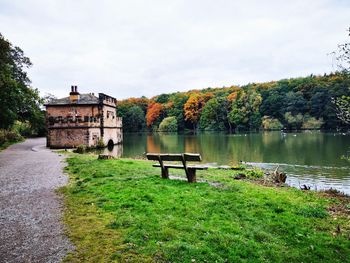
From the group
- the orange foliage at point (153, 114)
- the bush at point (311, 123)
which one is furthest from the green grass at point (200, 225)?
the orange foliage at point (153, 114)

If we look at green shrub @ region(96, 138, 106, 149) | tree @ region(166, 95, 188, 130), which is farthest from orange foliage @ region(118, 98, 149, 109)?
green shrub @ region(96, 138, 106, 149)

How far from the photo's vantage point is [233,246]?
17.7ft

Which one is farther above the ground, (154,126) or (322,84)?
(322,84)

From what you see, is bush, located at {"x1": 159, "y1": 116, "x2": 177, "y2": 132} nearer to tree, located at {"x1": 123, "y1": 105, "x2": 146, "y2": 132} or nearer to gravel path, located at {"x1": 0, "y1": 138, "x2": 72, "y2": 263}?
tree, located at {"x1": 123, "y1": 105, "x2": 146, "y2": 132}

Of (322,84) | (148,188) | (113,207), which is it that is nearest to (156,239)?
(113,207)

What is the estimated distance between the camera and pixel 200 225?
20.6 feet

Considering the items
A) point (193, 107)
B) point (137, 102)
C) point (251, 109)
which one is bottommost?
point (251, 109)

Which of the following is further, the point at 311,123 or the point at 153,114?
the point at 153,114

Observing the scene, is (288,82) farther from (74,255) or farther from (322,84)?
(74,255)

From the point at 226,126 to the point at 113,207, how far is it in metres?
94.7

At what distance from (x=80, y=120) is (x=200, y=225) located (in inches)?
1277

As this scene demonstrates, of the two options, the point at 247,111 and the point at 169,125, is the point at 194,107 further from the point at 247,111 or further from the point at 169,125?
the point at 247,111

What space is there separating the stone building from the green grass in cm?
2790

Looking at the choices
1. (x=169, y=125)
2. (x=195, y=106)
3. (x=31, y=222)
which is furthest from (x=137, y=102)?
(x=31, y=222)
